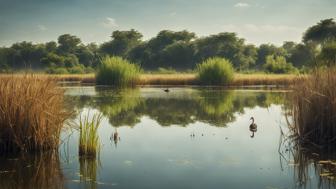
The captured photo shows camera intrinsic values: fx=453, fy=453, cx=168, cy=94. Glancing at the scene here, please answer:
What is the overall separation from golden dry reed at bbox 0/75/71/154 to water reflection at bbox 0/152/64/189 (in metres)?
0.31

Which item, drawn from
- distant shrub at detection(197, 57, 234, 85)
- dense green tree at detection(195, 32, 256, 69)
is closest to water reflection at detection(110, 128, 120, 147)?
distant shrub at detection(197, 57, 234, 85)

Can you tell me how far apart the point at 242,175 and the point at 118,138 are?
4.03 m

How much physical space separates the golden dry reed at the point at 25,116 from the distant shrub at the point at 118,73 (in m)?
21.1

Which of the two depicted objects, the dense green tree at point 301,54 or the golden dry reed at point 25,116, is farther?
the dense green tree at point 301,54

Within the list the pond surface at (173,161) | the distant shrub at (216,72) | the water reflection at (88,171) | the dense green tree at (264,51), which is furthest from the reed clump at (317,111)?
the dense green tree at (264,51)

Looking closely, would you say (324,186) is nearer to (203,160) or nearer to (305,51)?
(203,160)

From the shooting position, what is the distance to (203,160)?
319 inches

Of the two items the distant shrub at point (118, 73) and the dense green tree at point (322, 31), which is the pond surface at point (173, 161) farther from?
the dense green tree at point (322, 31)

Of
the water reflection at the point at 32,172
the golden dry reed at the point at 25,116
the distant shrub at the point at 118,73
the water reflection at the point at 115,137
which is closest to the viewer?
the water reflection at the point at 32,172

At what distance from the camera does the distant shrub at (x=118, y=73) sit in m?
29.9

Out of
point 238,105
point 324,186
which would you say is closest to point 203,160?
point 324,186

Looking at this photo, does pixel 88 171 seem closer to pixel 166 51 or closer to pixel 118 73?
pixel 118 73

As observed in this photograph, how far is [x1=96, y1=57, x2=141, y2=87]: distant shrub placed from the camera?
2989 centimetres

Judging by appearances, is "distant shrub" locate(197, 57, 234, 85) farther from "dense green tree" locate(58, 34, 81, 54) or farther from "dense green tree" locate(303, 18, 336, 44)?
"dense green tree" locate(58, 34, 81, 54)
